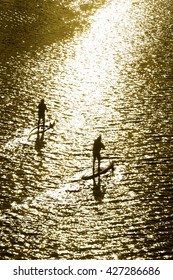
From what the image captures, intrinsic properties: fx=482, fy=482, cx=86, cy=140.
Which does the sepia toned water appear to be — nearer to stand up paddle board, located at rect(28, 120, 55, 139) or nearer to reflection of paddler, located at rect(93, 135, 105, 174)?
stand up paddle board, located at rect(28, 120, 55, 139)

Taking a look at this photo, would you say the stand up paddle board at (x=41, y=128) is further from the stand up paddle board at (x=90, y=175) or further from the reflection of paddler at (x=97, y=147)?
the reflection of paddler at (x=97, y=147)

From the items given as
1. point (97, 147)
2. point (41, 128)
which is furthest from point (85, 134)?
point (97, 147)

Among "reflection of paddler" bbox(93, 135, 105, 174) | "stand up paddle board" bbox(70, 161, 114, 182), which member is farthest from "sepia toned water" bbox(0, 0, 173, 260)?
"reflection of paddler" bbox(93, 135, 105, 174)

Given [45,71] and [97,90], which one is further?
[45,71]

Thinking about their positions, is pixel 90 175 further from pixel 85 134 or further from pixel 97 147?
pixel 85 134

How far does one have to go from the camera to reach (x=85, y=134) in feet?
60.2

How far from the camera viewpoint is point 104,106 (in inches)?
810

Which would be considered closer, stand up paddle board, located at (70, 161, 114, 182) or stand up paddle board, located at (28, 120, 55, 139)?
stand up paddle board, located at (70, 161, 114, 182)

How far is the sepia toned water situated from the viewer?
13203 millimetres

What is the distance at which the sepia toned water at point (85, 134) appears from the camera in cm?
1320
